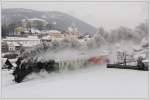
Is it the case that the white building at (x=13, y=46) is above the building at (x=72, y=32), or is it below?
below

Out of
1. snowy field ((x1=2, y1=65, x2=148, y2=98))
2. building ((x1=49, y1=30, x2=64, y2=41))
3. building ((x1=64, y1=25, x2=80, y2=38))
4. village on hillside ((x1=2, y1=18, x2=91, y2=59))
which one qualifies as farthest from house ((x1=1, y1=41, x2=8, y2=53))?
building ((x1=64, y1=25, x2=80, y2=38))

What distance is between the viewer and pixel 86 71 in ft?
6.91

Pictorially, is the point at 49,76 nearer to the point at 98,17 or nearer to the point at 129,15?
the point at 98,17

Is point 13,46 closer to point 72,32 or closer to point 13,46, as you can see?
point 13,46

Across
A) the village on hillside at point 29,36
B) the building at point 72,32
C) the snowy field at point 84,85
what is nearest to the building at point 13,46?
the village on hillside at point 29,36

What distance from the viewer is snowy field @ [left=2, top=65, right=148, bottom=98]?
203 centimetres

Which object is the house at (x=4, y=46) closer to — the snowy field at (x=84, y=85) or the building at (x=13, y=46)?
the building at (x=13, y=46)

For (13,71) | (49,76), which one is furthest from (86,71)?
(13,71)

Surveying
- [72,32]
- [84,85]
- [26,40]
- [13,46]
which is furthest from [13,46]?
[84,85]

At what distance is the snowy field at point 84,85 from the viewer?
2.03 meters

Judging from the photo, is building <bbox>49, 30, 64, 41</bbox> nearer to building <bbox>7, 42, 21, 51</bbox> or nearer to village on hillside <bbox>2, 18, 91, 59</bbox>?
village on hillside <bbox>2, 18, 91, 59</bbox>

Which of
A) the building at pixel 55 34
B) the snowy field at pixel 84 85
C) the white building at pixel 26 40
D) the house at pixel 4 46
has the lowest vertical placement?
the snowy field at pixel 84 85

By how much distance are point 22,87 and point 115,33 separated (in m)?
0.85

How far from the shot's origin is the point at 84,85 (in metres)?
2.09
